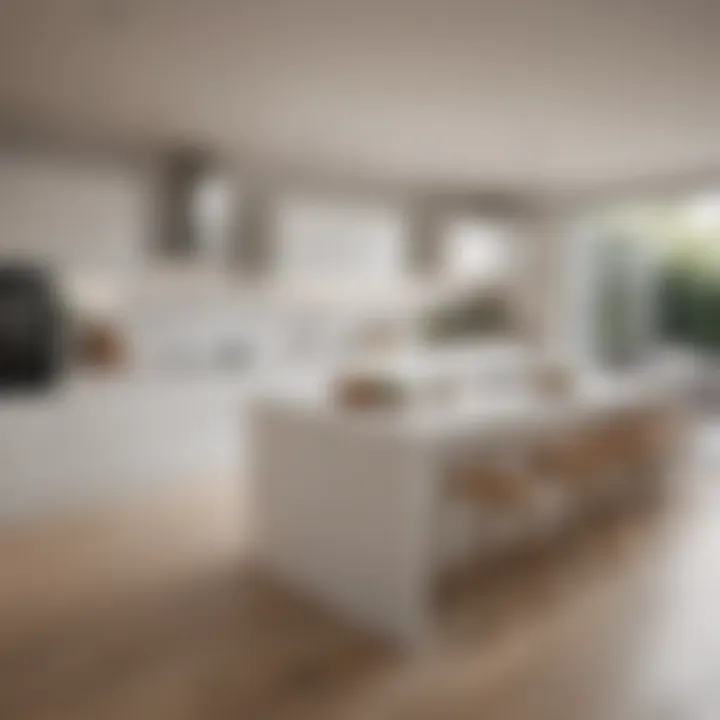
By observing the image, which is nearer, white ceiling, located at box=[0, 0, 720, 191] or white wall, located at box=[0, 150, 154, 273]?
white ceiling, located at box=[0, 0, 720, 191]

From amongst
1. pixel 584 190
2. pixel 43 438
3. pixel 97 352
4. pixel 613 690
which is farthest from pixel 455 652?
pixel 584 190

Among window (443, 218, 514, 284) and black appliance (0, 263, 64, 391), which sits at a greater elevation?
window (443, 218, 514, 284)

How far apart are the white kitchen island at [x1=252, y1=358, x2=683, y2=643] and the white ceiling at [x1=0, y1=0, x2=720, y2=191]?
162 cm

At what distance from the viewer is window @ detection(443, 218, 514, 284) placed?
6.99 m

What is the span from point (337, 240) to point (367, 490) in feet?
11.5

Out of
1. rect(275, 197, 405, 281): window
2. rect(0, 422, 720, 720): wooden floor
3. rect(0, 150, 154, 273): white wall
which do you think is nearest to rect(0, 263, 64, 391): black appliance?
rect(0, 150, 154, 273): white wall

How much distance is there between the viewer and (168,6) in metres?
2.50

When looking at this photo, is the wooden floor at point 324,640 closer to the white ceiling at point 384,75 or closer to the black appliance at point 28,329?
the black appliance at point 28,329

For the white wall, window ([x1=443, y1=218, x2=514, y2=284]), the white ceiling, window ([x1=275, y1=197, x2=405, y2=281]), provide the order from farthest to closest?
window ([x1=443, y1=218, x2=514, y2=284]) → window ([x1=275, y1=197, x2=405, y2=281]) → the white wall → the white ceiling

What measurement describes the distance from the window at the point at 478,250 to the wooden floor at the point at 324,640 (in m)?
3.78

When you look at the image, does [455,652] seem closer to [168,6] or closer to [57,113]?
[168,6]

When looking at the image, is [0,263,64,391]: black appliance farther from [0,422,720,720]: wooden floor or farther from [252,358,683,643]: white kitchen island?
[252,358,683,643]: white kitchen island

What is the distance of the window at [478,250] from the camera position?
6.99 metres

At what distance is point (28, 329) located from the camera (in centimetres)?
425
